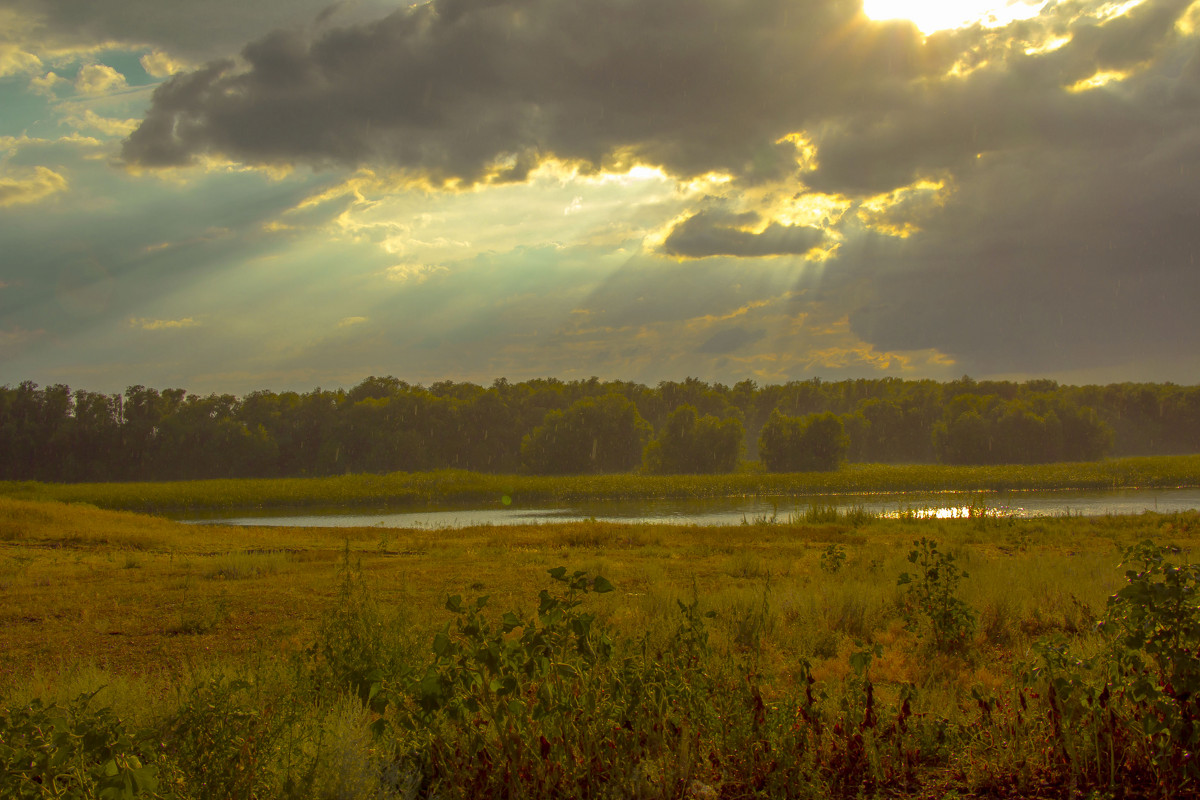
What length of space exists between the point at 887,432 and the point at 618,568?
390 feet

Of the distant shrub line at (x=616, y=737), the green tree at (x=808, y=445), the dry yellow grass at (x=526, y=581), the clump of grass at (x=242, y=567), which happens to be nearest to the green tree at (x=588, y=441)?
the green tree at (x=808, y=445)

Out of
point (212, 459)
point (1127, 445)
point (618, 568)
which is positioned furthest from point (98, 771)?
point (1127, 445)

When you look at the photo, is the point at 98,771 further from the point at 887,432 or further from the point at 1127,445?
the point at 1127,445

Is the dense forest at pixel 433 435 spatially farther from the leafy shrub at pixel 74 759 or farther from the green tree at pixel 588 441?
the leafy shrub at pixel 74 759

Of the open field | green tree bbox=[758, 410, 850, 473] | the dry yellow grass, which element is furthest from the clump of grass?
green tree bbox=[758, 410, 850, 473]

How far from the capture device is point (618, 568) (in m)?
15.1

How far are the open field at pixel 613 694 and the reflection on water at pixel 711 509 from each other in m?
24.7

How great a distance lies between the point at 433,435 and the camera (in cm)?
9769

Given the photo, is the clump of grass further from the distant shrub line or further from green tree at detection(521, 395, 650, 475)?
green tree at detection(521, 395, 650, 475)

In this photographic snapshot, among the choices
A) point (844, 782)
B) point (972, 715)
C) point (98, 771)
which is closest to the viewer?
point (98, 771)

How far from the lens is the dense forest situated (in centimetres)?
8544

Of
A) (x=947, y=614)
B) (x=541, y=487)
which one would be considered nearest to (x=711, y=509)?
(x=541, y=487)

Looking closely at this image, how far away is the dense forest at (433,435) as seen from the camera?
3364 inches

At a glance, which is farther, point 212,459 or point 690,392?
point 690,392
